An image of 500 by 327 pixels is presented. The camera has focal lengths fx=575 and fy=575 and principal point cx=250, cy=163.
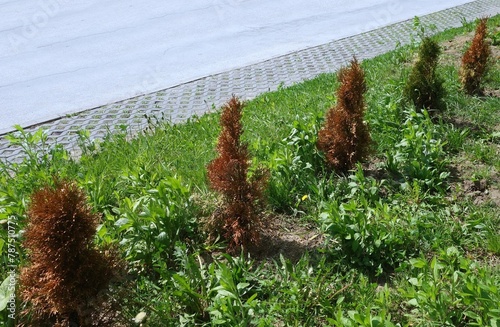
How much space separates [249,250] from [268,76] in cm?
455

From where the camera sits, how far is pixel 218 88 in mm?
7562

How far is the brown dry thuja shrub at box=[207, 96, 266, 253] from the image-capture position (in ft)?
11.7

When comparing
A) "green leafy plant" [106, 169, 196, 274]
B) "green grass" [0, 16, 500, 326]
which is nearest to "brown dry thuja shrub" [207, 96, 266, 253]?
"green grass" [0, 16, 500, 326]

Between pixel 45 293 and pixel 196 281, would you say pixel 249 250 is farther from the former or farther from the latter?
pixel 45 293

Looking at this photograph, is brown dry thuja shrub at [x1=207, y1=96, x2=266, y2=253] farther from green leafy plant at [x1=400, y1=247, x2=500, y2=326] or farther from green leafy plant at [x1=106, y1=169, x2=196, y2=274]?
green leafy plant at [x1=400, y1=247, x2=500, y2=326]

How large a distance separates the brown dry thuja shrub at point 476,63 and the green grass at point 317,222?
40 cm

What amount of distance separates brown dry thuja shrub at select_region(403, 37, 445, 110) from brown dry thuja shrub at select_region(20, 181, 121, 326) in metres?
3.56

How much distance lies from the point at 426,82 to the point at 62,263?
3.84 m

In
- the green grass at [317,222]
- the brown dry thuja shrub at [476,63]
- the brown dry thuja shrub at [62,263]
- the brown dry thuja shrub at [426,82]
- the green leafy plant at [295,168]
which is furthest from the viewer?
the brown dry thuja shrub at [476,63]

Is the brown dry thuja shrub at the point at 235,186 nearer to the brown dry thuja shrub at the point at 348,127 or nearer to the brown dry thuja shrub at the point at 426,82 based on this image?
the brown dry thuja shrub at the point at 348,127

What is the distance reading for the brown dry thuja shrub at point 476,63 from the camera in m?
5.84

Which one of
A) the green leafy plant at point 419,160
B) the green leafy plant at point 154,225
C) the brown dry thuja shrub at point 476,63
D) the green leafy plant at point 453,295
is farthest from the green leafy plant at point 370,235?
the brown dry thuja shrub at point 476,63

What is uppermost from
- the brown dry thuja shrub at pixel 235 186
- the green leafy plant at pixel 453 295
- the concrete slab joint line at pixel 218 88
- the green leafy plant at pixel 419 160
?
the brown dry thuja shrub at pixel 235 186

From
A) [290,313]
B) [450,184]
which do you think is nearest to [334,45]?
[450,184]
